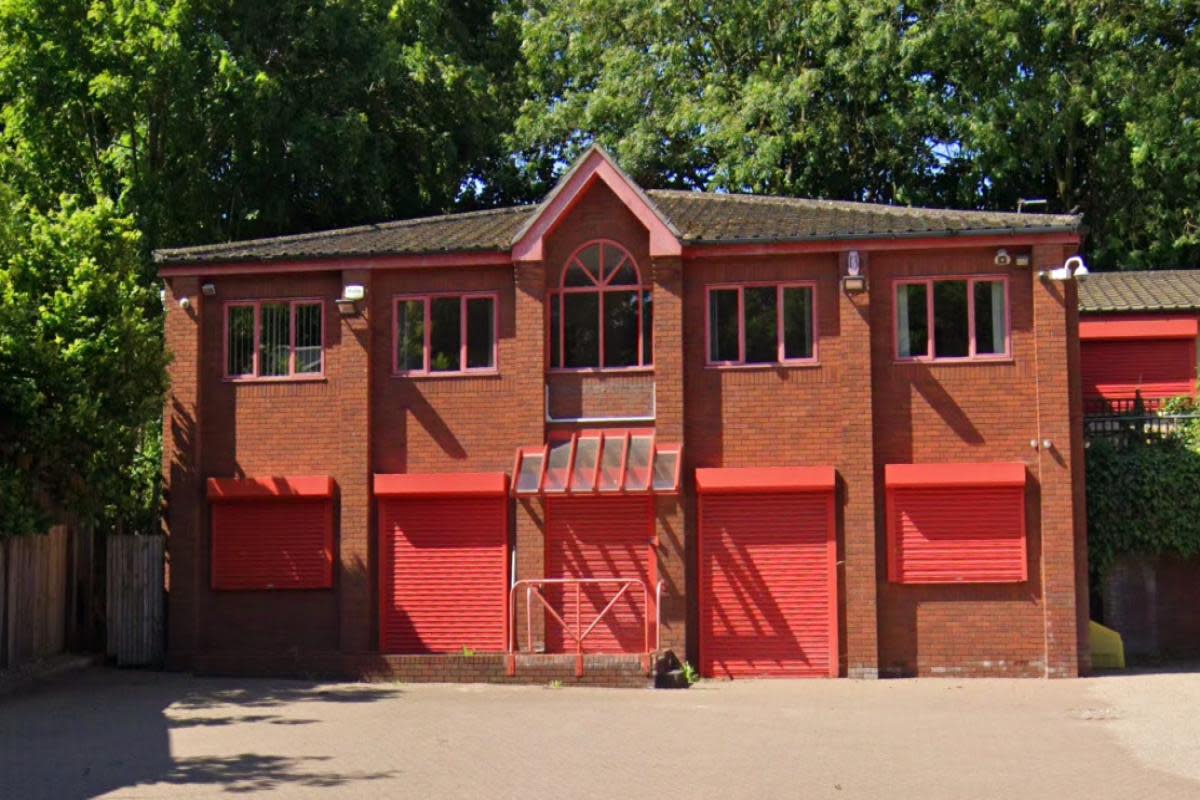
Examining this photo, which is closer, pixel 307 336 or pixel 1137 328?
pixel 307 336

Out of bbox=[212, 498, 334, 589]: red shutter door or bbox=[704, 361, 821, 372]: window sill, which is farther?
bbox=[212, 498, 334, 589]: red shutter door

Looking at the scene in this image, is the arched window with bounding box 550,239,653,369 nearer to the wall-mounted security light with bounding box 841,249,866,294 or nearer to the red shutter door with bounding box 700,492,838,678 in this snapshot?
the red shutter door with bounding box 700,492,838,678

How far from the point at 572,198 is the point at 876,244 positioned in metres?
4.56

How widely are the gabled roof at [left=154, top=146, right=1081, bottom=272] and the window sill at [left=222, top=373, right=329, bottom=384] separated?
183 cm

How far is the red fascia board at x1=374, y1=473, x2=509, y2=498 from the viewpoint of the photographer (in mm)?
23516

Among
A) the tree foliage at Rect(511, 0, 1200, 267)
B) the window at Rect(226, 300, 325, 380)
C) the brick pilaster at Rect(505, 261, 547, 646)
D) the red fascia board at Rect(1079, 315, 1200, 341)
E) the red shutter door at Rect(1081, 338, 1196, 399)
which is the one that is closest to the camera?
the brick pilaster at Rect(505, 261, 547, 646)

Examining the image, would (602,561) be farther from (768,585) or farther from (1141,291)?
(1141,291)

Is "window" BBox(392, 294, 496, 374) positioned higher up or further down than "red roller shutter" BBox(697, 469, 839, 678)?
higher up

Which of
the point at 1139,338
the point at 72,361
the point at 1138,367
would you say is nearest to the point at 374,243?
the point at 72,361

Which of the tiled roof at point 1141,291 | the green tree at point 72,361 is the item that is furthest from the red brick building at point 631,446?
the tiled roof at point 1141,291

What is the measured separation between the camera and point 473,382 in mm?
23906

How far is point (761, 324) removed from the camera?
23391 millimetres

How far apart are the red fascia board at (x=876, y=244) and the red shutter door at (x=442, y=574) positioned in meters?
4.96

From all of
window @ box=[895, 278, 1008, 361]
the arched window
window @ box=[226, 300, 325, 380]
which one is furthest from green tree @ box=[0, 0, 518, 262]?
window @ box=[895, 278, 1008, 361]
